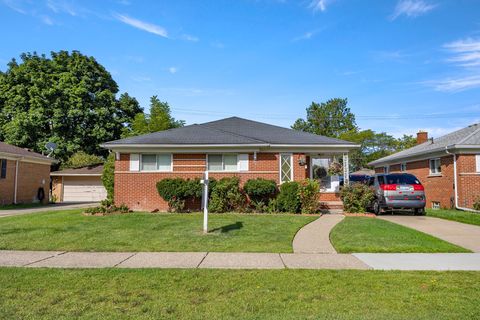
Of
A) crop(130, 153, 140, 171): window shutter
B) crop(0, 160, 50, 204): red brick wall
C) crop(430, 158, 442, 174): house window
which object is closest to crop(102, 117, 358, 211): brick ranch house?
crop(130, 153, 140, 171): window shutter

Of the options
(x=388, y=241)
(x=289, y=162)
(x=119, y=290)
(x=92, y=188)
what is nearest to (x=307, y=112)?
(x=92, y=188)

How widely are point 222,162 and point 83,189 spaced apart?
19967mm

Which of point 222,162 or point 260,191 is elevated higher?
point 222,162

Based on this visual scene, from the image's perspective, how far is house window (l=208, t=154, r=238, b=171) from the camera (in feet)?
55.2

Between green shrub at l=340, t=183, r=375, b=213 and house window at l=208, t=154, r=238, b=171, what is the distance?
5.10 m

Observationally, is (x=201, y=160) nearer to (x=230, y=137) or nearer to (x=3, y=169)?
(x=230, y=137)

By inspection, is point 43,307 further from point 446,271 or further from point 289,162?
point 289,162

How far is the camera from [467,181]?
17.9m

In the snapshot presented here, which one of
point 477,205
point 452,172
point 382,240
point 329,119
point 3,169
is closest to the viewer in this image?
point 382,240

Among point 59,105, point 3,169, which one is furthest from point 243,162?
point 59,105

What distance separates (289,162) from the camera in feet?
55.7

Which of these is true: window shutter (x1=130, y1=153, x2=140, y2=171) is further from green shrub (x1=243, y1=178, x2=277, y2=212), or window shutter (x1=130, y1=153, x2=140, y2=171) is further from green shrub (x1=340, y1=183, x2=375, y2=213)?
green shrub (x1=340, y1=183, x2=375, y2=213)

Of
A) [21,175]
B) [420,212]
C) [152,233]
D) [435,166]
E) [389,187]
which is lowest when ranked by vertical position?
[152,233]

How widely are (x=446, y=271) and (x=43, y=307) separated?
20.7 ft
